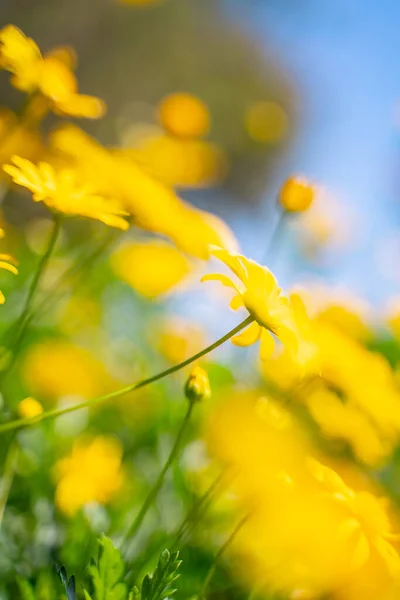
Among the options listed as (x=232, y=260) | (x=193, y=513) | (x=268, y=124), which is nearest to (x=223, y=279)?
(x=232, y=260)

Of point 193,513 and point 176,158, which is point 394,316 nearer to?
point 176,158

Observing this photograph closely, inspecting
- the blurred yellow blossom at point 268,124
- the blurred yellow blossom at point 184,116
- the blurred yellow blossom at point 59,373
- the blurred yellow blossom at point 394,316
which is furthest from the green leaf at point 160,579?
the blurred yellow blossom at point 268,124

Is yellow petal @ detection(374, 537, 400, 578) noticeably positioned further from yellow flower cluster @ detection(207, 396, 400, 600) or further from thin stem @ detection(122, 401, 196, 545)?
thin stem @ detection(122, 401, 196, 545)

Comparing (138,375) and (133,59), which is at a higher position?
(133,59)

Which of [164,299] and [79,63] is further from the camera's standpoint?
[79,63]

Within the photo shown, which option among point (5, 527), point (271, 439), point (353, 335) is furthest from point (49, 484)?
point (353, 335)

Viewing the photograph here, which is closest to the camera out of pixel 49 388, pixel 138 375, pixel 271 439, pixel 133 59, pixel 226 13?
pixel 271 439

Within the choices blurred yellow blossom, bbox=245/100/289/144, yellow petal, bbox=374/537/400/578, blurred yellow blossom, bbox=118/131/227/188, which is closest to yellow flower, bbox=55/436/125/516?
yellow petal, bbox=374/537/400/578

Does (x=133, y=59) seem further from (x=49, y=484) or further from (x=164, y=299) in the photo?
(x=49, y=484)
